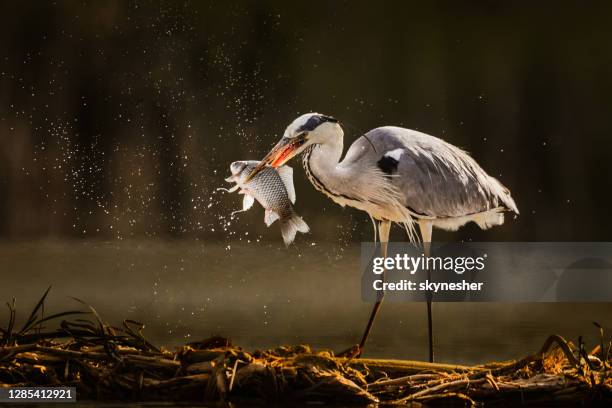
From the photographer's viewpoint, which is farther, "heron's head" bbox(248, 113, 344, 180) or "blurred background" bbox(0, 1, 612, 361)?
"blurred background" bbox(0, 1, 612, 361)

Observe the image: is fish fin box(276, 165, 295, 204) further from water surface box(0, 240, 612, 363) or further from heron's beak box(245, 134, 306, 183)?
water surface box(0, 240, 612, 363)

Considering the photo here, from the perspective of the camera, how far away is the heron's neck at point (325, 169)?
459cm

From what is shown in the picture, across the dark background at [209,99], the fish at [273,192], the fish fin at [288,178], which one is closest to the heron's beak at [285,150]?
the fish at [273,192]

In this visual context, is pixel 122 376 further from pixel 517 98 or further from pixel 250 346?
pixel 517 98

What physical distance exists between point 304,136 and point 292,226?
2.12 ft

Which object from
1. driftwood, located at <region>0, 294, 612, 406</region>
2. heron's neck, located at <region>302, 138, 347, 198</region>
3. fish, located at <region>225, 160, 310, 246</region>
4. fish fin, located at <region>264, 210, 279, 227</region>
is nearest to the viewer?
driftwood, located at <region>0, 294, 612, 406</region>

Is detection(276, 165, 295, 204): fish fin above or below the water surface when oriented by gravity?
above

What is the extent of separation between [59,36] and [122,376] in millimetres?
2518

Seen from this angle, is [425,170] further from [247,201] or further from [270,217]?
[247,201]

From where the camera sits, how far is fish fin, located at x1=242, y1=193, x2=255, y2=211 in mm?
5141

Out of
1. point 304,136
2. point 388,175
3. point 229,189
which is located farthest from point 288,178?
point 388,175

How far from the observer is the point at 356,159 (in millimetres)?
4707

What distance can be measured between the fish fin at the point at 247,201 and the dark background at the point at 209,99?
0.32 ft

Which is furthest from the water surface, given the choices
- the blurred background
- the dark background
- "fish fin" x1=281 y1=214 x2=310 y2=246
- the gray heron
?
the gray heron
